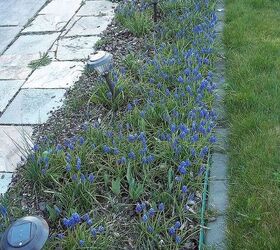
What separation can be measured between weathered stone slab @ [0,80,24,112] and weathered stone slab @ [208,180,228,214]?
75.0 inches

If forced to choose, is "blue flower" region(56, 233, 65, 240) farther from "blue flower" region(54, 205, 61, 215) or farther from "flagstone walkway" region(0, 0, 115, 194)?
"flagstone walkway" region(0, 0, 115, 194)

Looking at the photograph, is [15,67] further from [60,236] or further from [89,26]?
[60,236]

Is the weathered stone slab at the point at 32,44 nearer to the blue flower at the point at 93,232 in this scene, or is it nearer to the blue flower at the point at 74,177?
the blue flower at the point at 74,177

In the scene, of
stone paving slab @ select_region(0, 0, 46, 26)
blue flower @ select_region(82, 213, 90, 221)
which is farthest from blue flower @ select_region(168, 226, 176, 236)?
stone paving slab @ select_region(0, 0, 46, 26)

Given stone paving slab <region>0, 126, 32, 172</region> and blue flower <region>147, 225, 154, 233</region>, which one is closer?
blue flower <region>147, 225, 154, 233</region>

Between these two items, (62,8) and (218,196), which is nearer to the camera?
(218,196)

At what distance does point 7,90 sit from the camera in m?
4.23

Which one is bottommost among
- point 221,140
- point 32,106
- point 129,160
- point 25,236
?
point 221,140

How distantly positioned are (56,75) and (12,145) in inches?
42.4

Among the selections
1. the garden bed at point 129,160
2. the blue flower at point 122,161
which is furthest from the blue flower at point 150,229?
the blue flower at point 122,161

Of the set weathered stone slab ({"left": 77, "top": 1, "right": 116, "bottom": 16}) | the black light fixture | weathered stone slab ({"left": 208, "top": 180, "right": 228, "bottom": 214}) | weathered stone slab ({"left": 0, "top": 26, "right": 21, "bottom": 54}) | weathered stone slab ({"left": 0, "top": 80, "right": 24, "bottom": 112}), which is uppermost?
the black light fixture

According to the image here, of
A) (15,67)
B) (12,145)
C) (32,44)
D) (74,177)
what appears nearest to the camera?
(74,177)

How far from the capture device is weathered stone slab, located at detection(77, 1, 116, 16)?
5532mm

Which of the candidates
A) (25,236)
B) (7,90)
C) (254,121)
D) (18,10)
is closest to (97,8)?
(18,10)
